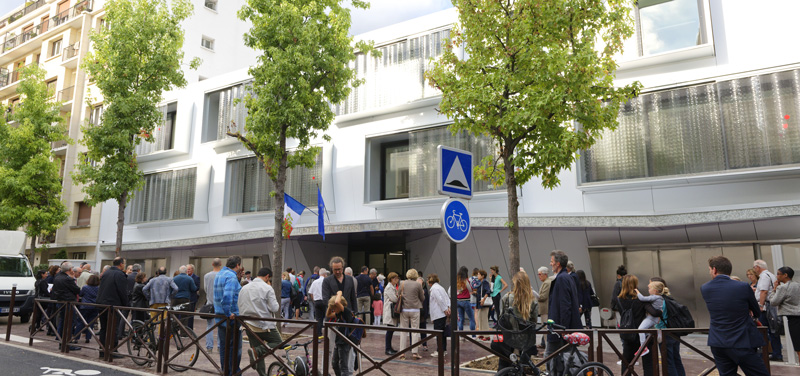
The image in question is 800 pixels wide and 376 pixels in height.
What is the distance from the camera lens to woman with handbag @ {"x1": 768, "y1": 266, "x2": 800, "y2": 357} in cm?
871

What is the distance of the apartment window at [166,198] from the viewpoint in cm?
2195

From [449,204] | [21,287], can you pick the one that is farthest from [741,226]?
[21,287]

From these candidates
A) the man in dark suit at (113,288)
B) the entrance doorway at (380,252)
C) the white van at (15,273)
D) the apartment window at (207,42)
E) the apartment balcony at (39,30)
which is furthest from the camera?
the apartment balcony at (39,30)

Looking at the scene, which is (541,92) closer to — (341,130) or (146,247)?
(341,130)

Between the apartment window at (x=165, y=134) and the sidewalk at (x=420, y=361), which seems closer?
the sidewalk at (x=420, y=361)

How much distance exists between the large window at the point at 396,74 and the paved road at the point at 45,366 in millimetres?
11047

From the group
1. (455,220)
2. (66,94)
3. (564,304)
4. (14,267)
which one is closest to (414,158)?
(564,304)

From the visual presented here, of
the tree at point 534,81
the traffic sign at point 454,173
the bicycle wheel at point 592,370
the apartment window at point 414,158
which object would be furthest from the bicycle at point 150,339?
the apartment window at point 414,158

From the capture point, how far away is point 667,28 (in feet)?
43.5

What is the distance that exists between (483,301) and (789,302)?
572 cm

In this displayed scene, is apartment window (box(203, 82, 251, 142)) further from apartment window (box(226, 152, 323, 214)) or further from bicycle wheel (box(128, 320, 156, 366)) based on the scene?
bicycle wheel (box(128, 320, 156, 366))

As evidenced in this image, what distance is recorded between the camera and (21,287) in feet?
51.2

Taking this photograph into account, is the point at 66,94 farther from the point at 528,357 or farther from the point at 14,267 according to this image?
the point at 528,357

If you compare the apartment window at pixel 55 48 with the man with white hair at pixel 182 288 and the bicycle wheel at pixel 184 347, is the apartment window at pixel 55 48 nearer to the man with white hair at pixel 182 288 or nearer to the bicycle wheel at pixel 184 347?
the man with white hair at pixel 182 288
